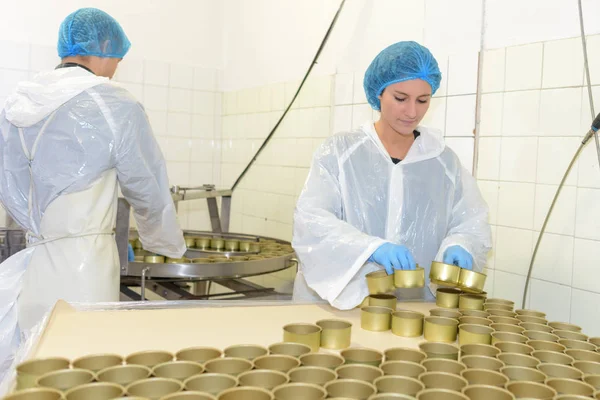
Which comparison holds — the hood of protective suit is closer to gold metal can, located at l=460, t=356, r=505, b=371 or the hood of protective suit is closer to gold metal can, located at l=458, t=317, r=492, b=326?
gold metal can, located at l=458, t=317, r=492, b=326

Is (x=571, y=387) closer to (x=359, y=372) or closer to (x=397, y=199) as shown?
(x=359, y=372)

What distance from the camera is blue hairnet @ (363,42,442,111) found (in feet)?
6.43

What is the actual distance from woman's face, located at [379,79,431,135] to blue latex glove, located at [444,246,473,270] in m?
0.43

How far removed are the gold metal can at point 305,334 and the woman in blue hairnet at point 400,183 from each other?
53 cm

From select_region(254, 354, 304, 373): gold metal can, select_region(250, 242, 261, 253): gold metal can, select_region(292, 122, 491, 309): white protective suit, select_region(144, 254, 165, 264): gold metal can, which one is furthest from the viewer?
select_region(250, 242, 261, 253): gold metal can

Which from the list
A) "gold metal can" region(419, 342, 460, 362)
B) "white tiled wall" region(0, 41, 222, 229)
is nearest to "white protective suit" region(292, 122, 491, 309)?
"gold metal can" region(419, 342, 460, 362)

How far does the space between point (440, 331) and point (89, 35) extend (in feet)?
5.07

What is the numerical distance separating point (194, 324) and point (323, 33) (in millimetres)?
2408

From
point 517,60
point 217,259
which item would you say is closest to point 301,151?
point 217,259

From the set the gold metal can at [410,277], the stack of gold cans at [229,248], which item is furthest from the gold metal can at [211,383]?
the stack of gold cans at [229,248]

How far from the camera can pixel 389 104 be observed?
2008 millimetres

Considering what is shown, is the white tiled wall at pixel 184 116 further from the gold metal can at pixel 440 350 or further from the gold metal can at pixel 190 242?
the gold metal can at pixel 440 350

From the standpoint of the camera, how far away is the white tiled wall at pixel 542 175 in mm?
2004

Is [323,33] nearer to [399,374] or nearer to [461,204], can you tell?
[461,204]
